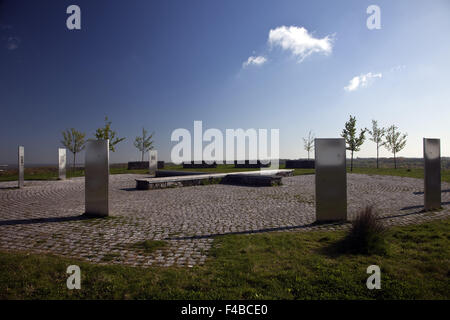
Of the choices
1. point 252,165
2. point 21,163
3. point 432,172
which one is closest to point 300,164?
point 252,165

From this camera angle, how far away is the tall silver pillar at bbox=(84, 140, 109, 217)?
20.6 feet

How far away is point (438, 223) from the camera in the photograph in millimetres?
5293

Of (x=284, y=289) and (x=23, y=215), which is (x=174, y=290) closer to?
(x=284, y=289)

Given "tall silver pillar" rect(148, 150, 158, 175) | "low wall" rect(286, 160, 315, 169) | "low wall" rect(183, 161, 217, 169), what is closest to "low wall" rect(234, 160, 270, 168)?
"low wall" rect(286, 160, 315, 169)

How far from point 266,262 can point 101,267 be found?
2287 millimetres

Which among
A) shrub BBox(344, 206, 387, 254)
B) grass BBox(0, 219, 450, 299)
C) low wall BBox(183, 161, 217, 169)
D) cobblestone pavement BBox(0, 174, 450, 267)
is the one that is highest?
low wall BBox(183, 161, 217, 169)

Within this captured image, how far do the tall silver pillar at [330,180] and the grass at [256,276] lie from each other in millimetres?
1826

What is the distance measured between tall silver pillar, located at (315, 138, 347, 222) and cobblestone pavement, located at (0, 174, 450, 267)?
0.49m

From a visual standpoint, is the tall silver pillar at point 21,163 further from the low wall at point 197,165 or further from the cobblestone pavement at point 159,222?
the low wall at point 197,165

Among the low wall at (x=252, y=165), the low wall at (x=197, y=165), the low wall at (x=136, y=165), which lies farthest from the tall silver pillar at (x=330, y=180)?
the low wall at (x=136, y=165)

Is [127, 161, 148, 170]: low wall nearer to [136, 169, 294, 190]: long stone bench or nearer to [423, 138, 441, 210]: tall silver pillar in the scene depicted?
[136, 169, 294, 190]: long stone bench

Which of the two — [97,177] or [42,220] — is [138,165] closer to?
[97,177]

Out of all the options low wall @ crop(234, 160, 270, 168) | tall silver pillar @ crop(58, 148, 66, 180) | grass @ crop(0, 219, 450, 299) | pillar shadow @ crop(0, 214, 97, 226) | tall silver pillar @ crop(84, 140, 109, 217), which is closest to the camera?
grass @ crop(0, 219, 450, 299)
